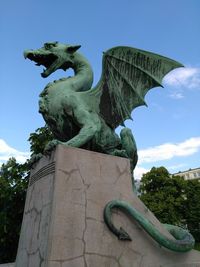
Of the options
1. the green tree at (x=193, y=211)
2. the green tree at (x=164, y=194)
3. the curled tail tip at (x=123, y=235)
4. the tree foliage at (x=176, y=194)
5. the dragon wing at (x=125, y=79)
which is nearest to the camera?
the curled tail tip at (x=123, y=235)

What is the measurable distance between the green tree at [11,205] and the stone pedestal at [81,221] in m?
11.8

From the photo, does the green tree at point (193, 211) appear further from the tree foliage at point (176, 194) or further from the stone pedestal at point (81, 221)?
the stone pedestal at point (81, 221)

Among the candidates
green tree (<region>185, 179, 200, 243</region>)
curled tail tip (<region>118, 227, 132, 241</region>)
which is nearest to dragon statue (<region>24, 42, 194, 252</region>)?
curled tail tip (<region>118, 227, 132, 241</region>)

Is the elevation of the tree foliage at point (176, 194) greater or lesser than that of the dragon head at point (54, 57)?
greater

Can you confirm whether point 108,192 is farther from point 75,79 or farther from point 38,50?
point 38,50

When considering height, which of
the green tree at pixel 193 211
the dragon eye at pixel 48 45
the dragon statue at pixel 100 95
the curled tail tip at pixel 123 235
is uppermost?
the green tree at pixel 193 211

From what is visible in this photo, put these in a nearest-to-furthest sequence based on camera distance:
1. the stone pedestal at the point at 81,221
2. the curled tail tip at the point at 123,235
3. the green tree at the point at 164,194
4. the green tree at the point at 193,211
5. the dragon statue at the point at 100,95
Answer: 1. the stone pedestal at the point at 81,221
2. the curled tail tip at the point at 123,235
3. the dragon statue at the point at 100,95
4. the green tree at the point at 164,194
5. the green tree at the point at 193,211

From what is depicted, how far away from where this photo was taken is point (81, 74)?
16.6 ft

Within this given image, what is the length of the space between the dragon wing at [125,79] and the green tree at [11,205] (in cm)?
1180

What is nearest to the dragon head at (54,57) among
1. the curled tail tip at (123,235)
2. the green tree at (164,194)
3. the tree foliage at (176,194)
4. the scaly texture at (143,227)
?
the scaly texture at (143,227)

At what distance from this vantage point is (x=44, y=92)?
4.82 metres

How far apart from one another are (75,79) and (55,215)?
94.6 inches

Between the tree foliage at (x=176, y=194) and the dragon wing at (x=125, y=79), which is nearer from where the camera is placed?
the dragon wing at (x=125, y=79)

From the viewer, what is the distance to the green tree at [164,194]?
91.0ft
